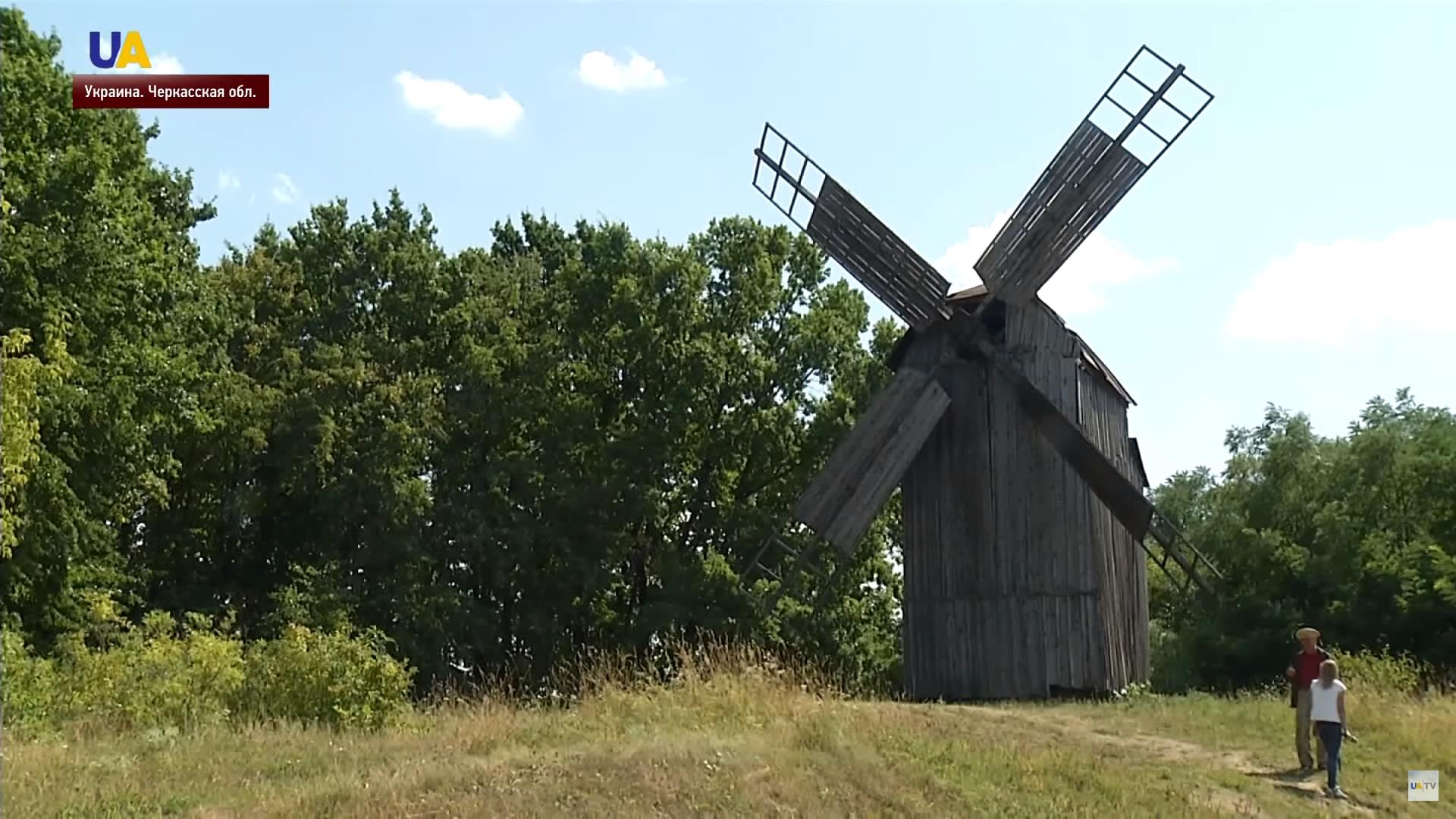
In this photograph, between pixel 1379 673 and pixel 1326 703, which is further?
pixel 1379 673

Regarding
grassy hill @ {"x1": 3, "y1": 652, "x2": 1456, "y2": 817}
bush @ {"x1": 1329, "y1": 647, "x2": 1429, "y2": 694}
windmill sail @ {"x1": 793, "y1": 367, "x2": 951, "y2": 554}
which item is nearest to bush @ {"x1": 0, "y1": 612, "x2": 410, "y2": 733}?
grassy hill @ {"x1": 3, "y1": 652, "x2": 1456, "y2": 817}

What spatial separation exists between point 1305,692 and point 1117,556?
626 centimetres

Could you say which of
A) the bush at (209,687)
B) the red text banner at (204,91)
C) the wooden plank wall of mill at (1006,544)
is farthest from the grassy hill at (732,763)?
the red text banner at (204,91)

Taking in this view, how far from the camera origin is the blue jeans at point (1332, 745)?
43.2 feet

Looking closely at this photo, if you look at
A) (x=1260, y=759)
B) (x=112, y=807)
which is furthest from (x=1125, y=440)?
(x=112, y=807)

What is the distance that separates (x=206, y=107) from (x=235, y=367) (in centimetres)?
1451

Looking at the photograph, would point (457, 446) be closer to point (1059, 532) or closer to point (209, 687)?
point (209, 687)

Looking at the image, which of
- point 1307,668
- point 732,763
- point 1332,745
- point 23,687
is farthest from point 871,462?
point 23,687

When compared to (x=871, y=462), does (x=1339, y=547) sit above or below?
below

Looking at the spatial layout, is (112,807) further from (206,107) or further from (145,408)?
(145,408)

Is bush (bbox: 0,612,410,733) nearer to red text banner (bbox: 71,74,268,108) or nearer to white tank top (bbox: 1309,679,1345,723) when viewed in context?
red text banner (bbox: 71,74,268,108)

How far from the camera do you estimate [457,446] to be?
29781 mm

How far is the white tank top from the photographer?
1337 cm

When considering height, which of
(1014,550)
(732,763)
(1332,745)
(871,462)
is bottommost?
(1332,745)
